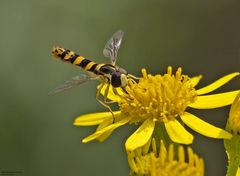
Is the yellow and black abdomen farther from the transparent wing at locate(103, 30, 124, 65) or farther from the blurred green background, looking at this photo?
the blurred green background

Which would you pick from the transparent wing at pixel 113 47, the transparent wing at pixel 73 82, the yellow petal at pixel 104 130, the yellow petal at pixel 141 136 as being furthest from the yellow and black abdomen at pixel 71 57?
the yellow petal at pixel 141 136

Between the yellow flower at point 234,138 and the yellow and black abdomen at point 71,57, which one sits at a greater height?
the yellow and black abdomen at point 71,57

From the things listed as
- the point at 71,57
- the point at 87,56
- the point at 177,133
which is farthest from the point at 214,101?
the point at 87,56

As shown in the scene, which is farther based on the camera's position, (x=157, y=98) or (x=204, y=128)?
(x=157, y=98)

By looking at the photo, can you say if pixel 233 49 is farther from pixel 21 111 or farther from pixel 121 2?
pixel 21 111

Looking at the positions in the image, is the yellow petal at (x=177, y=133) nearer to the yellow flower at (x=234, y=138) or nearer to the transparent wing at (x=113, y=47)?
the yellow flower at (x=234, y=138)

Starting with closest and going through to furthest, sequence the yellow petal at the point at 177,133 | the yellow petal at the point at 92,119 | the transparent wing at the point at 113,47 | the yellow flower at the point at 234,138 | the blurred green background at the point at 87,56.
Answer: the yellow petal at the point at 177,133 → the yellow flower at the point at 234,138 → the yellow petal at the point at 92,119 → the transparent wing at the point at 113,47 → the blurred green background at the point at 87,56

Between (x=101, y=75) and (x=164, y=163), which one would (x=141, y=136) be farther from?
(x=101, y=75)

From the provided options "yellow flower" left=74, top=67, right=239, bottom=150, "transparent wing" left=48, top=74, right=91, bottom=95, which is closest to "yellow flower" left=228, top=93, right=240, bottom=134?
"yellow flower" left=74, top=67, right=239, bottom=150
